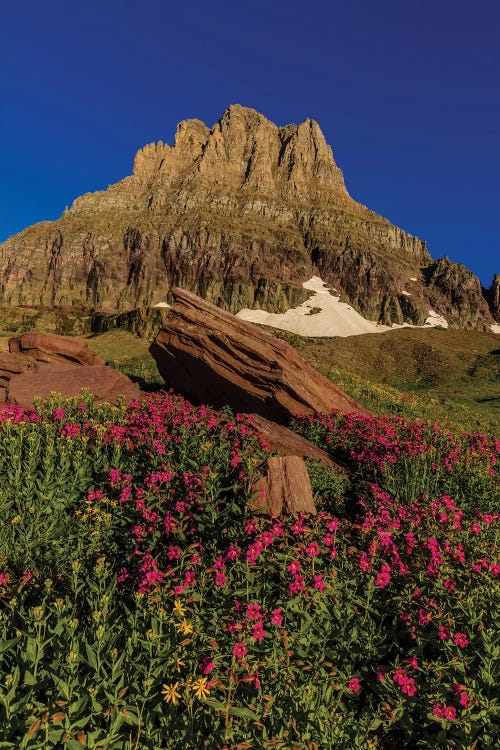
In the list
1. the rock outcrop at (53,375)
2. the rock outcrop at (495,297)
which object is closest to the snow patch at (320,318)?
the rock outcrop at (495,297)

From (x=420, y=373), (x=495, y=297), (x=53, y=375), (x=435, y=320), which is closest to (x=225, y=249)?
(x=435, y=320)

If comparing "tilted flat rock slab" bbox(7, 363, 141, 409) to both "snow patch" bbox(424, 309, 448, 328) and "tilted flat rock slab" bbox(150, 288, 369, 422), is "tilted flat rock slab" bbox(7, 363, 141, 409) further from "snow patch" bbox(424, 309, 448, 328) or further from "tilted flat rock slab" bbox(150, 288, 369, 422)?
"snow patch" bbox(424, 309, 448, 328)

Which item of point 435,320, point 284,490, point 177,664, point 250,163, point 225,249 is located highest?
point 250,163

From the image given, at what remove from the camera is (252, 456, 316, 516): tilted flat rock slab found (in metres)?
6.70

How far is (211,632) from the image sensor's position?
4.14 metres

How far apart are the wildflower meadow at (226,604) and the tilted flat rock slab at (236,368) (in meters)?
4.88

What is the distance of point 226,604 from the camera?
4363 millimetres

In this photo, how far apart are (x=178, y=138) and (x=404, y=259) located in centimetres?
12143

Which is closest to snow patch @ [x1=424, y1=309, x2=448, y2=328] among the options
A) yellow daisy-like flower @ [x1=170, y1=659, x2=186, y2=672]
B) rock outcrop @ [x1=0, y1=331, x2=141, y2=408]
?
rock outcrop @ [x1=0, y1=331, x2=141, y2=408]

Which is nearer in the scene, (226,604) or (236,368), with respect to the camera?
(226,604)

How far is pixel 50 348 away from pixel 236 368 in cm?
1036

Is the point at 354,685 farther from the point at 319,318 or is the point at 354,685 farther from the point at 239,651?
the point at 319,318

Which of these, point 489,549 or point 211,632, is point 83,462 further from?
point 489,549

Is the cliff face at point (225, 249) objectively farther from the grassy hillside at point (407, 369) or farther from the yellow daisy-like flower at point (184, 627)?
the yellow daisy-like flower at point (184, 627)
